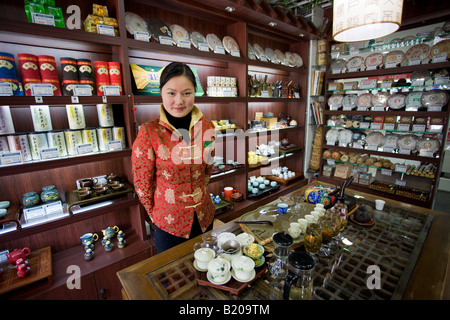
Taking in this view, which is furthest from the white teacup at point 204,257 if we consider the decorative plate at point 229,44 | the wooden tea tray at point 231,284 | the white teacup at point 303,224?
the decorative plate at point 229,44

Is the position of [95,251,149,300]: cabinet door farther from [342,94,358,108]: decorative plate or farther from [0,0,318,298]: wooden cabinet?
[342,94,358,108]: decorative plate

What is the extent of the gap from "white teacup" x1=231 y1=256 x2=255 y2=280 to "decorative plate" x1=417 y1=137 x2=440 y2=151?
2.75 meters

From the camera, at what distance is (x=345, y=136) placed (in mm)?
3174

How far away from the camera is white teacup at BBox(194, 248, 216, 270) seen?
101cm

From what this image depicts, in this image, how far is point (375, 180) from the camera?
3076 mm

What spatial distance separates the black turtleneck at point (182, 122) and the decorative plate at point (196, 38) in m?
1.11

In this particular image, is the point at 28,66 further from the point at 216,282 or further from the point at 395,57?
the point at 395,57

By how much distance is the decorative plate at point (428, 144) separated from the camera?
2479mm

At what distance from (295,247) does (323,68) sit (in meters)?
3.00

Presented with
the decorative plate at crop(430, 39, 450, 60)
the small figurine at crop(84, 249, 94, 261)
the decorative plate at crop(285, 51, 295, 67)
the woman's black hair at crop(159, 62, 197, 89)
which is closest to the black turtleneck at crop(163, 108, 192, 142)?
the woman's black hair at crop(159, 62, 197, 89)

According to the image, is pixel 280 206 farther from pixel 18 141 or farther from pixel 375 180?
pixel 375 180

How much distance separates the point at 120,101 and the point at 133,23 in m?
0.66
